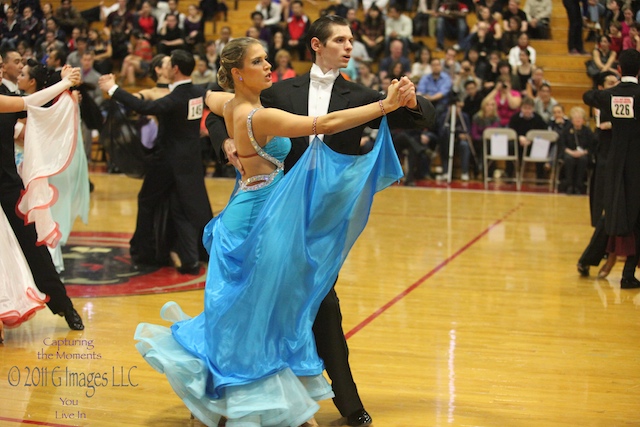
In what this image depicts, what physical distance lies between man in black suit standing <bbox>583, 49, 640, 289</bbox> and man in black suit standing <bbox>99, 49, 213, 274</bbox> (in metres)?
3.46

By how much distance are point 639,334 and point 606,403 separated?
5.24 feet

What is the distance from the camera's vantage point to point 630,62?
7.33m

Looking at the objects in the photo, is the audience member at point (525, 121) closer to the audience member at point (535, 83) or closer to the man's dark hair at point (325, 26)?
the audience member at point (535, 83)

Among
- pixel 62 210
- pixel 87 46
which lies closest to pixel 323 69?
pixel 62 210

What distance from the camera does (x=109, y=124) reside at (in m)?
8.62

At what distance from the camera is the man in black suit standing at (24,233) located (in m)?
5.67

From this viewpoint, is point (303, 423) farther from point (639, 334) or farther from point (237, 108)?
point (639, 334)

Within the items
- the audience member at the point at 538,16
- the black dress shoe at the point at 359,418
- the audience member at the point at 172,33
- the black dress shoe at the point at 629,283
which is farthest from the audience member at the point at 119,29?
the black dress shoe at the point at 359,418

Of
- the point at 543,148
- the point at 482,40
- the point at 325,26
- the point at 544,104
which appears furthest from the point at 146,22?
the point at 325,26

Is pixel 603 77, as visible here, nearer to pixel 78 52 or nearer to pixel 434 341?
pixel 434 341

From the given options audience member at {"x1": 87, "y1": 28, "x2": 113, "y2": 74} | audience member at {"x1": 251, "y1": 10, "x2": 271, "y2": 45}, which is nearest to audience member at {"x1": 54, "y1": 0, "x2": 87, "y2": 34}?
audience member at {"x1": 87, "y1": 28, "x2": 113, "y2": 74}

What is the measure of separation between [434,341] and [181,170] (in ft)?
10.0

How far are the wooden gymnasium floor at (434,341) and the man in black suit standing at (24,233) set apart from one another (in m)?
0.19

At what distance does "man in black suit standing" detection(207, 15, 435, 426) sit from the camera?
422 centimetres
